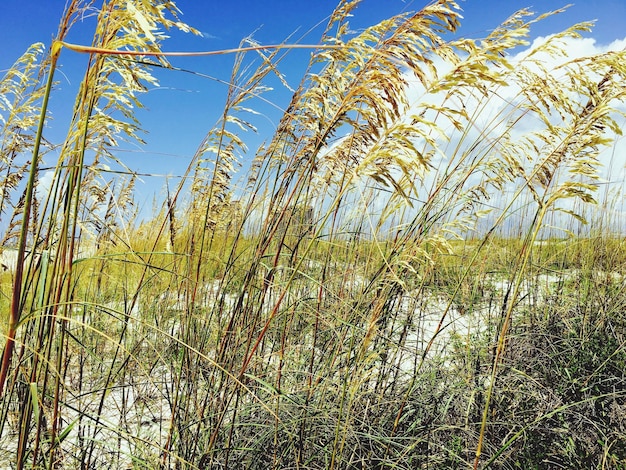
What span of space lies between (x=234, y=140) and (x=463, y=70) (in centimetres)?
95

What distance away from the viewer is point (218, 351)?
5.73 ft

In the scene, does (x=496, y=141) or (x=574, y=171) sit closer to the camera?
(x=574, y=171)

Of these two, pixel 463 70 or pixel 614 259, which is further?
pixel 614 259

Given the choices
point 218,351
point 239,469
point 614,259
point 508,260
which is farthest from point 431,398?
point 614,259

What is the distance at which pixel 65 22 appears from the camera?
1.20 meters

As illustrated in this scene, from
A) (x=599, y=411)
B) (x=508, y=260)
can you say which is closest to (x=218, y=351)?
(x=599, y=411)

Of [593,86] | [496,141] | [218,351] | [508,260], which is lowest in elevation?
[218,351]

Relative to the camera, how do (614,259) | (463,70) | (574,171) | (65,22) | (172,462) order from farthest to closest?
(614,259), (172,462), (574,171), (463,70), (65,22)

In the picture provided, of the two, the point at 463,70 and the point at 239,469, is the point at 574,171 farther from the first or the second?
the point at 239,469

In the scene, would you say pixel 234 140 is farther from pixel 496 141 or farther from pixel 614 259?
pixel 614 259

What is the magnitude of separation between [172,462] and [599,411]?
2147mm

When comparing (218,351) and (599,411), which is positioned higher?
(218,351)

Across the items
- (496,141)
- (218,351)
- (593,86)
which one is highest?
(593,86)

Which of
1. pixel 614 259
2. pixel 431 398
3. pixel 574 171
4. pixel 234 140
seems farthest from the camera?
pixel 614 259
